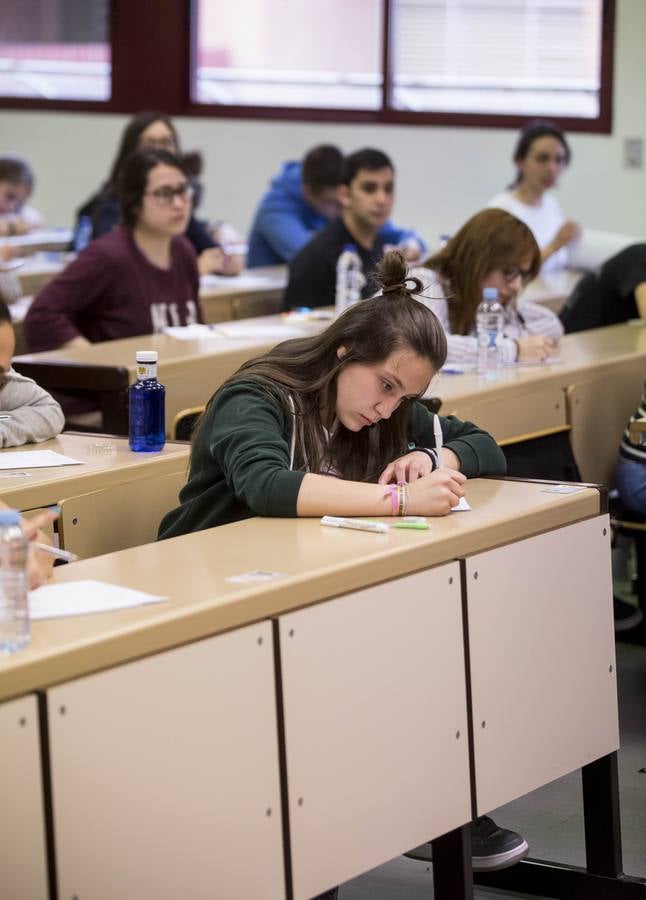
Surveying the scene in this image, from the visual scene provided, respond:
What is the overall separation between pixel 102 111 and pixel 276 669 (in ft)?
25.4

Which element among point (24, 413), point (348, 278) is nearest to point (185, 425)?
point (24, 413)

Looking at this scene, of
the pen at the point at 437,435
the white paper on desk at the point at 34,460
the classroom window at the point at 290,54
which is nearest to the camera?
the pen at the point at 437,435

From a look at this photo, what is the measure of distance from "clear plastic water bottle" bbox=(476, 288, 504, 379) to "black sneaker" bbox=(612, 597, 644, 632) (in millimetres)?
735

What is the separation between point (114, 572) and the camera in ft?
6.64

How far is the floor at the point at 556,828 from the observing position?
105 inches

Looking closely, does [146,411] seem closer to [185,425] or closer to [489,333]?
[185,425]

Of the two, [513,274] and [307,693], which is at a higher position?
[513,274]

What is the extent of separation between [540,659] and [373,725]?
1.41 ft

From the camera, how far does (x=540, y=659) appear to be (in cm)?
242

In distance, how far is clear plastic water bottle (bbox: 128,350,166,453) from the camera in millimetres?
3049

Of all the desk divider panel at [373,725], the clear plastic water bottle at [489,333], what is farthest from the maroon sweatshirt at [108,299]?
the desk divider panel at [373,725]

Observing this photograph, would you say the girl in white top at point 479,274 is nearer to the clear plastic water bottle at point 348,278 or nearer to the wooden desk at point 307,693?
the clear plastic water bottle at point 348,278

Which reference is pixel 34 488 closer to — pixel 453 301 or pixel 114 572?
pixel 114 572

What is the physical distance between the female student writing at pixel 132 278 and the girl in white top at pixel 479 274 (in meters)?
1.05
